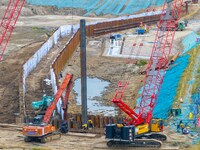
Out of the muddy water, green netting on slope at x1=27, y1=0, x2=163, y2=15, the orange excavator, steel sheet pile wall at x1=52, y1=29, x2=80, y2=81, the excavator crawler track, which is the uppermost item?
green netting on slope at x1=27, y1=0, x2=163, y2=15

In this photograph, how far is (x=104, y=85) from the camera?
60.6 metres

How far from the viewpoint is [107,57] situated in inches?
2835

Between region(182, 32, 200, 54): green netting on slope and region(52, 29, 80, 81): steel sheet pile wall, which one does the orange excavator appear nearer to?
region(52, 29, 80, 81): steel sheet pile wall

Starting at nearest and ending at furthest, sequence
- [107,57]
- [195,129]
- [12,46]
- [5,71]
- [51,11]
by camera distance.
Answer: [195,129] → [5,71] → [107,57] → [12,46] → [51,11]

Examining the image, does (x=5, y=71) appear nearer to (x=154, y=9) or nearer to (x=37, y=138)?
(x=37, y=138)

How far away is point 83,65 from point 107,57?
29023 mm

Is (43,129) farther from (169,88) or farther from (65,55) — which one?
(65,55)

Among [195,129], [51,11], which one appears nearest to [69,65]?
[195,129]

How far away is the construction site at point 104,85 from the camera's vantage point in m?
39.5

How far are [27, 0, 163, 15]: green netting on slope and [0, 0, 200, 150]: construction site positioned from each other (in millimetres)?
11892

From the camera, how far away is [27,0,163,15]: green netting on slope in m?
113

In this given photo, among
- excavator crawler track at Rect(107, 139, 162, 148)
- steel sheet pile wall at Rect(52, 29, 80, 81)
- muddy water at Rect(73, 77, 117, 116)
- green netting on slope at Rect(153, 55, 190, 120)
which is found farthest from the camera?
steel sheet pile wall at Rect(52, 29, 80, 81)

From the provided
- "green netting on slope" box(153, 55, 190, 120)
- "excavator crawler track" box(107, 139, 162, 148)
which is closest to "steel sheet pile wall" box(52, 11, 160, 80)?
"green netting on slope" box(153, 55, 190, 120)

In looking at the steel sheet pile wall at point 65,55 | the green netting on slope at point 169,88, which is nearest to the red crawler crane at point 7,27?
the steel sheet pile wall at point 65,55
